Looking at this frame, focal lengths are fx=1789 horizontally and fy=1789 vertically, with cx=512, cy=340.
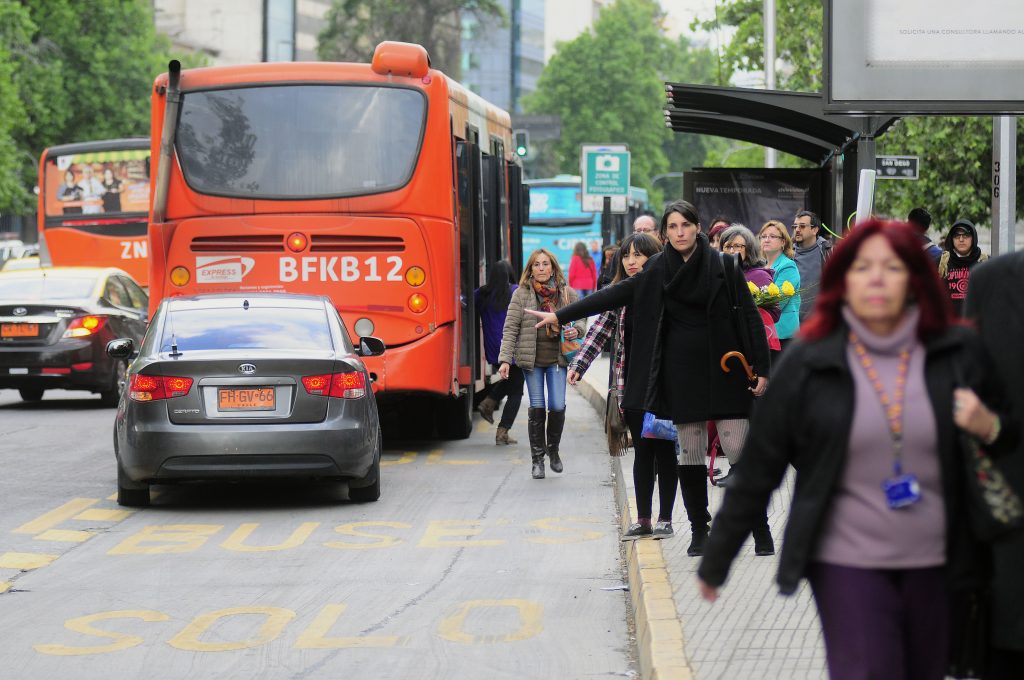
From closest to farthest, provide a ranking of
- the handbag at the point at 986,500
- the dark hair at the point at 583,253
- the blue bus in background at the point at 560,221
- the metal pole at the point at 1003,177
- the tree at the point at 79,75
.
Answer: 1. the handbag at the point at 986,500
2. the metal pole at the point at 1003,177
3. the dark hair at the point at 583,253
4. the blue bus in background at the point at 560,221
5. the tree at the point at 79,75

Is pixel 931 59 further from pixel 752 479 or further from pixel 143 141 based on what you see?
pixel 143 141

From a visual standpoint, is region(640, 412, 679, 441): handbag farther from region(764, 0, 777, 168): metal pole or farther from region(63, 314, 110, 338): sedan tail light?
region(764, 0, 777, 168): metal pole

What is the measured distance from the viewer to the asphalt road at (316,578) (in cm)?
716

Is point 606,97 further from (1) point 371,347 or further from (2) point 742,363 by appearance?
(2) point 742,363

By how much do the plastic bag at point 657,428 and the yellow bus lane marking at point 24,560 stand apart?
10.8 feet

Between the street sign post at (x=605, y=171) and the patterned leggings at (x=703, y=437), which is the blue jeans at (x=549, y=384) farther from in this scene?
the street sign post at (x=605, y=171)

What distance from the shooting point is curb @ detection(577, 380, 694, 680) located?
616 centimetres

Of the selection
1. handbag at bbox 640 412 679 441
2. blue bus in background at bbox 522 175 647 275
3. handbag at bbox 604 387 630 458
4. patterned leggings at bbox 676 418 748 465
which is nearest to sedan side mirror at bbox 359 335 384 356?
handbag at bbox 604 387 630 458

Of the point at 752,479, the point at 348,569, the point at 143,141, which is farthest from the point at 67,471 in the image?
the point at 143,141

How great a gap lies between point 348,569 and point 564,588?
1.25 m

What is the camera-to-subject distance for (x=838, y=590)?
4117 mm

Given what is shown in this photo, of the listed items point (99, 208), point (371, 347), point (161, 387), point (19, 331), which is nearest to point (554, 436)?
point (371, 347)

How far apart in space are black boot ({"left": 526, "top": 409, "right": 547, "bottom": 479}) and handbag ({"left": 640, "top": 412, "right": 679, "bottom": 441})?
14.3 ft

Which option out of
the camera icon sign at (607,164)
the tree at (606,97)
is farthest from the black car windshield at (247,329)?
the tree at (606,97)
